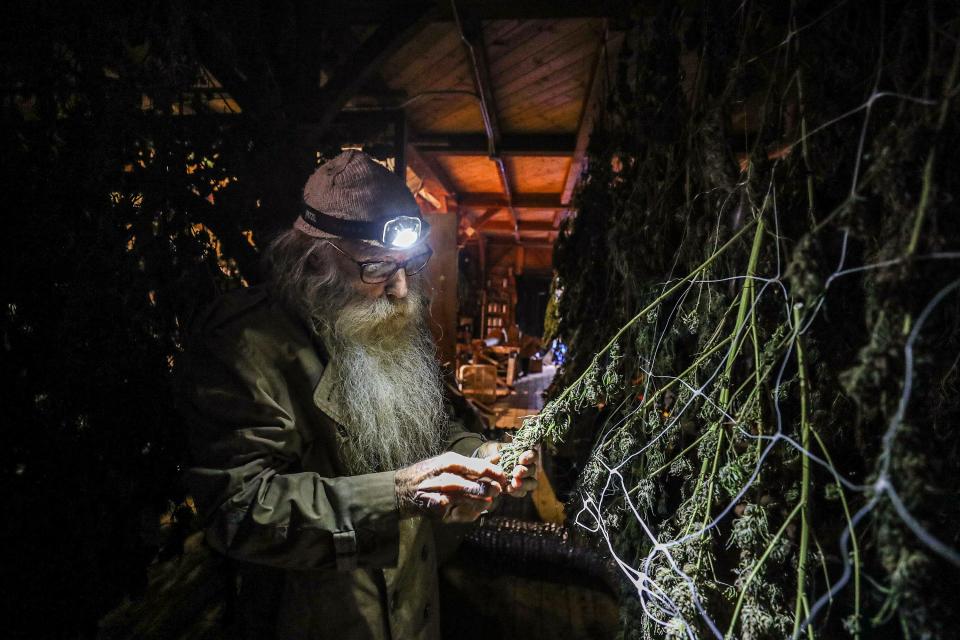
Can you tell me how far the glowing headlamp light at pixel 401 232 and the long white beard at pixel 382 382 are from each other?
0.69ft

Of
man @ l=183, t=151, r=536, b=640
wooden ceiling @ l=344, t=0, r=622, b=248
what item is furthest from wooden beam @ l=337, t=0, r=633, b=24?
man @ l=183, t=151, r=536, b=640

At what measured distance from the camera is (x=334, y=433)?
1.60 meters

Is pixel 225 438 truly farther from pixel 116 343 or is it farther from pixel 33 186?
pixel 33 186

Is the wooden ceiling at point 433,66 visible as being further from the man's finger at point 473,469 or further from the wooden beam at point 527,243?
the wooden beam at point 527,243

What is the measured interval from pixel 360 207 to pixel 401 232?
16 centimetres

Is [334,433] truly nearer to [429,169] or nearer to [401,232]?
[401,232]

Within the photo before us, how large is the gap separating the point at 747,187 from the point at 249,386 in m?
1.38

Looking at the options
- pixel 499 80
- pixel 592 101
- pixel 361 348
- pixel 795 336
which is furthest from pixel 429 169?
pixel 795 336

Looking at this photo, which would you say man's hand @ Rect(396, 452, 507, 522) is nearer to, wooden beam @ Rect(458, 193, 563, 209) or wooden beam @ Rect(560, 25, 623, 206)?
wooden beam @ Rect(560, 25, 623, 206)

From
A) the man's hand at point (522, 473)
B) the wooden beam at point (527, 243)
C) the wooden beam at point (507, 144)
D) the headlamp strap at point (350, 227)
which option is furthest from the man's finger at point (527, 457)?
the wooden beam at point (527, 243)

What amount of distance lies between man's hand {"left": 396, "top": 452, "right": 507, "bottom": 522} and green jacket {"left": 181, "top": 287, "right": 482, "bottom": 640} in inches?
2.2

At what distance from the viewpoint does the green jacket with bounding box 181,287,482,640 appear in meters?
1.33

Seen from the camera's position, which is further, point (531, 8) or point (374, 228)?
point (531, 8)

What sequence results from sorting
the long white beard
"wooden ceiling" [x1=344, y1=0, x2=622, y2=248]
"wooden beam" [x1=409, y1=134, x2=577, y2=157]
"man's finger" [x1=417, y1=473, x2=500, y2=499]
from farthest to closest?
1. "wooden beam" [x1=409, y1=134, x2=577, y2=157]
2. "wooden ceiling" [x1=344, y1=0, x2=622, y2=248]
3. the long white beard
4. "man's finger" [x1=417, y1=473, x2=500, y2=499]
